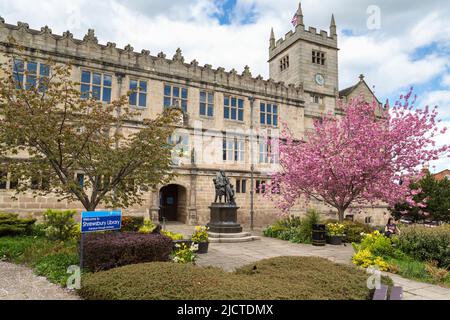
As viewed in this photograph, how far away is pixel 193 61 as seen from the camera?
25594 mm

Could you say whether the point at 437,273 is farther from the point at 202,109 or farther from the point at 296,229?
the point at 202,109

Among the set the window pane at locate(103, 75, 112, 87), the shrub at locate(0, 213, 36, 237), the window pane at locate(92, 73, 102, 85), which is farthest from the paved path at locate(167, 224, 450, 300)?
the window pane at locate(92, 73, 102, 85)

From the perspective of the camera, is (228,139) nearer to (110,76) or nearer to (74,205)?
(110,76)

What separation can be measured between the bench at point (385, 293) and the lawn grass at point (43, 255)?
6249mm

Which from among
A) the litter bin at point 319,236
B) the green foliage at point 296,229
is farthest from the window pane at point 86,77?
the litter bin at point 319,236

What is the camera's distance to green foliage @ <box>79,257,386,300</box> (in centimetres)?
505

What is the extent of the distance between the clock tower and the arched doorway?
13798mm

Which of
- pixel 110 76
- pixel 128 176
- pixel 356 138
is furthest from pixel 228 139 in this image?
pixel 128 176

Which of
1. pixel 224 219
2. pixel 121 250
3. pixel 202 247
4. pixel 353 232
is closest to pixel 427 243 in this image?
pixel 353 232

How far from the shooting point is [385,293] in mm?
5504

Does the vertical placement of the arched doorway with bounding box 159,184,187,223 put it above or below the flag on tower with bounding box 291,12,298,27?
below

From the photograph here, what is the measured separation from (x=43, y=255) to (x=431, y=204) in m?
33.5

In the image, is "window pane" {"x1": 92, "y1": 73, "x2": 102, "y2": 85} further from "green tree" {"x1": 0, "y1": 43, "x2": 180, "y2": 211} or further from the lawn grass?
the lawn grass

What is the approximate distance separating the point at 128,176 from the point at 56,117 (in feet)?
9.32
